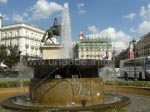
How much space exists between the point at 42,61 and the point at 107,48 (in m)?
121

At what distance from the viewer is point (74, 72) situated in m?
15.1

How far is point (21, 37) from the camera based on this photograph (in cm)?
12406

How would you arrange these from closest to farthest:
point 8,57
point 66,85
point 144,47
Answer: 1. point 66,85
2. point 8,57
3. point 144,47

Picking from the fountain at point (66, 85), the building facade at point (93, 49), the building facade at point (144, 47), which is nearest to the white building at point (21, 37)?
the building facade at point (93, 49)

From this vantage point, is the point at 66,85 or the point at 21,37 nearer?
the point at 66,85

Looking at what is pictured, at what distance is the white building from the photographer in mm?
124000

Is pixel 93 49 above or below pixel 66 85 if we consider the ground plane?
above

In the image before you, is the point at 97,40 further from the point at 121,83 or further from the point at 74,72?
the point at 74,72

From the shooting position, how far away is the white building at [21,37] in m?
124

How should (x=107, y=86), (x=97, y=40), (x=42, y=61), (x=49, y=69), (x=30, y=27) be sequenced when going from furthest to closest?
(x=97, y=40), (x=30, y=27), (x=107, y=86), (x=49, y=69), (x=42, y=61)

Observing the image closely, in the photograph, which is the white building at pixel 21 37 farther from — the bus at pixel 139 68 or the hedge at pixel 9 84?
the hedge at pixel 9 84

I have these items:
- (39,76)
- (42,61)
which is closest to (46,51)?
(39,76)

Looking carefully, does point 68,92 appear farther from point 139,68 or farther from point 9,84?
point 139,68

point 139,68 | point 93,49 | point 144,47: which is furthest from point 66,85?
point 93,49
